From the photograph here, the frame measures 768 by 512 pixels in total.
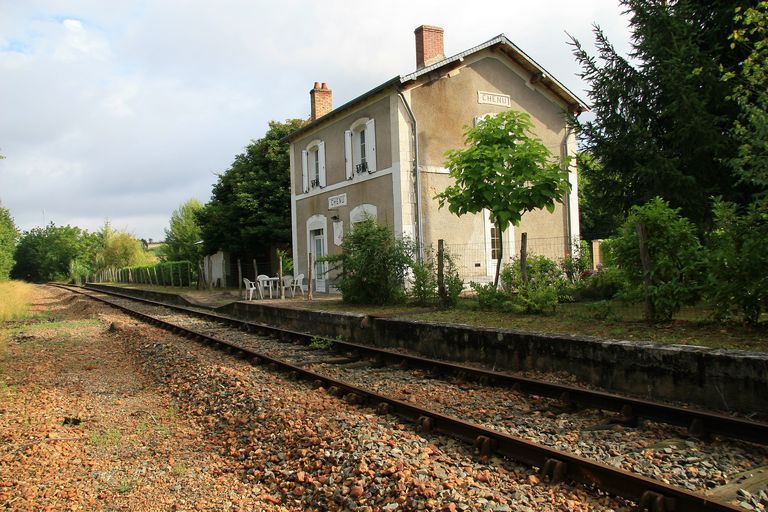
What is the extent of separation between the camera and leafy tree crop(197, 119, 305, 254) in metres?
28.4

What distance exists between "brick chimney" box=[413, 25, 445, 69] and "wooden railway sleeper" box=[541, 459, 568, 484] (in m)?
15.9

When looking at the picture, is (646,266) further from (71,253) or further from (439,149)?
(71,253)

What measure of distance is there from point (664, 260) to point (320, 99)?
19.0m

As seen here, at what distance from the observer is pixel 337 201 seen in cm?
2038

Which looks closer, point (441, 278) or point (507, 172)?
point (507, 172)

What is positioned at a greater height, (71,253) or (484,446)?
(71,253)

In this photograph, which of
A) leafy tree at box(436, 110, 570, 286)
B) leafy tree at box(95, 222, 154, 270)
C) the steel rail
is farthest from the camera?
leafy tree at box(95, 222, 154, 270)

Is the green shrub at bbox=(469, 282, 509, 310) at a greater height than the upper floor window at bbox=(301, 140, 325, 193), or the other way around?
the upper floor window at bbox=(301, 140, 325, 193)

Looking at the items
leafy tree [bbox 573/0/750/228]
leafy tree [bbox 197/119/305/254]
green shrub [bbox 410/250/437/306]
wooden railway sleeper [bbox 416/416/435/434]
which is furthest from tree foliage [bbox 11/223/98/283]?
wooden railway sleeper [bbox 416/416/435/434]

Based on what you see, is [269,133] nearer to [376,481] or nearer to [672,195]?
[672,195]

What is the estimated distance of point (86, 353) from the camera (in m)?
11.3

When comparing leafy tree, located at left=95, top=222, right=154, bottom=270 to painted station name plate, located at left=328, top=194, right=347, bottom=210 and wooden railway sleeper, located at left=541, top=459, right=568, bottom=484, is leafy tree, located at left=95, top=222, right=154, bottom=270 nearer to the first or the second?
painted station name plate, located at left=328, top=194, right=347, bottom=210

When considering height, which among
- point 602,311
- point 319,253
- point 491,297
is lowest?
point 602,311

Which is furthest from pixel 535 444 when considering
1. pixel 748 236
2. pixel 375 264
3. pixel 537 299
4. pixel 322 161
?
pixel 322 161
